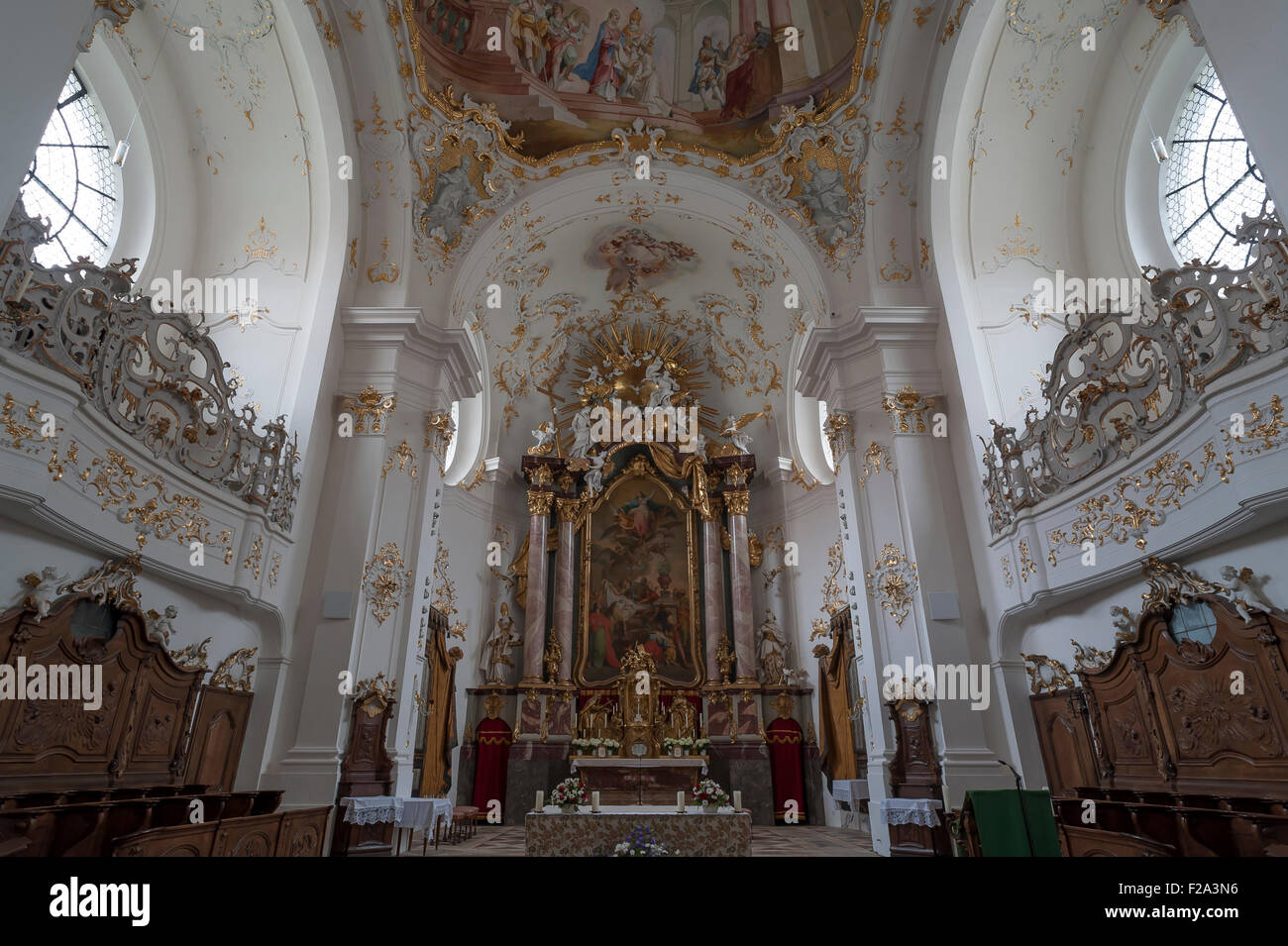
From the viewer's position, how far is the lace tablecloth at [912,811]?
7.45m

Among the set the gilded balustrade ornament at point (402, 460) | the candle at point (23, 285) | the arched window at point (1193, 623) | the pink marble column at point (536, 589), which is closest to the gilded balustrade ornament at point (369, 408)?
the gilded balustrade ornament at point (402, 460)

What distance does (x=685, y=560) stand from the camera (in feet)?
48.8

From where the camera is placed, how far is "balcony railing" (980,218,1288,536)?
489 cm

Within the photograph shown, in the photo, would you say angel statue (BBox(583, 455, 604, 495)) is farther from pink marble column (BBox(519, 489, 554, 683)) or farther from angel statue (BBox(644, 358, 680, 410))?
angel statue (BBox(644, 358, 680, 410))

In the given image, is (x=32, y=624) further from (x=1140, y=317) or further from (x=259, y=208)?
(x=1140, y=317)

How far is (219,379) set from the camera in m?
7.19

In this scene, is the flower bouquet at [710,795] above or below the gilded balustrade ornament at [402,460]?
below

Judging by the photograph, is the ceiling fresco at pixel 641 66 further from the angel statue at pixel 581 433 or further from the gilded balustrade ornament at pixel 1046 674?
the gilded balustrade ornament at pixel 1046 674

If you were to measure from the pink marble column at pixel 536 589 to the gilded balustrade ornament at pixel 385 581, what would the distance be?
519 cm

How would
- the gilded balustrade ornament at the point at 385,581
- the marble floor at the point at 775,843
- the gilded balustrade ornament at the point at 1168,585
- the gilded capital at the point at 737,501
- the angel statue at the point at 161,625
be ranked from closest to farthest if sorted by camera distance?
the gilded balustrade ornament at the point at 1168,585, the angel statue at the point at 161,625, the gilded balustrade ornament at the point at 385,581, the marble floor at the point at 775,843, the gilded capital at the point at 737,501

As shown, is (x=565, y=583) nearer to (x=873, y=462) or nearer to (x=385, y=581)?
(x=385, y=581)

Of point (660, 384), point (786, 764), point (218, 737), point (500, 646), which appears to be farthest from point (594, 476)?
point (218, 737)

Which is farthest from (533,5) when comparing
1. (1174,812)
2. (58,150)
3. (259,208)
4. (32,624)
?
(1174,812)

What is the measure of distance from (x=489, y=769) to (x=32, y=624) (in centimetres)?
852
